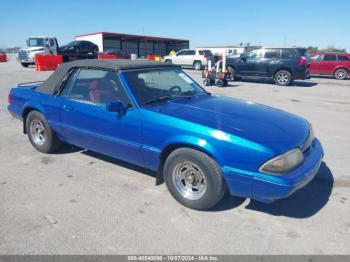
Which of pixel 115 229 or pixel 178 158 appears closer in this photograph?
pixel 115 229

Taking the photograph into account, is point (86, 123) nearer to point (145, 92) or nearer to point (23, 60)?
point (145, 92)

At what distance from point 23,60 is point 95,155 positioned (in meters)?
21.9

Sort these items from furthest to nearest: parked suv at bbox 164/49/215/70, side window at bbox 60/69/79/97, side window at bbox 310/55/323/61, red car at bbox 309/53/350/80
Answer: parked suv at bbox 164/49/215/70 < side window at bbox 310/55/323/61 < red car at bbox 309/53/350/80 < side window at bbox 60/69/79/97

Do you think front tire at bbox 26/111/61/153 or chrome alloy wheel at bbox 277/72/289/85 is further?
chrome alloy wheel at bbox 277/72/289/85

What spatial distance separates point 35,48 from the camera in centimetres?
2350

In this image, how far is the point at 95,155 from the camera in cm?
485

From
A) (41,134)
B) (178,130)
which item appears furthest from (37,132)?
(178,130)

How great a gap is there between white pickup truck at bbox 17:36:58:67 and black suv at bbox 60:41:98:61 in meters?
1.48

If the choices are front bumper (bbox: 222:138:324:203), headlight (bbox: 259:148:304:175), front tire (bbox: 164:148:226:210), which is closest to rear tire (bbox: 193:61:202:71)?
front tire (bbox: 164:148:226:210)

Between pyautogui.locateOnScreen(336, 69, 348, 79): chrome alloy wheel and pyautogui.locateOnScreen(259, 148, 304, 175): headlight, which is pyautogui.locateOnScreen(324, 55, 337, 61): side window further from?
pyautogui.locateOnScreen(259, 148, 304, 175): headlight

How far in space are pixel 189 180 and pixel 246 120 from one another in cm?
92

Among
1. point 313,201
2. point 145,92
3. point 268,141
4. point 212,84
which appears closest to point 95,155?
point 145,92

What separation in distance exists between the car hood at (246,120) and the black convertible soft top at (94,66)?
74 centimetres

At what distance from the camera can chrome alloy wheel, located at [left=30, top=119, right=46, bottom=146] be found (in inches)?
192
